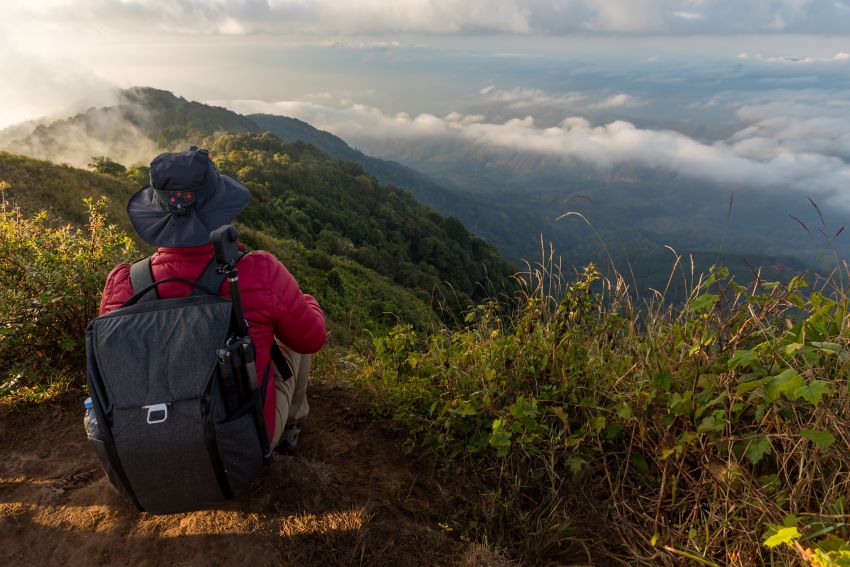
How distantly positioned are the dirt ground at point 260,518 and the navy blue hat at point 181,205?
5.10 feet

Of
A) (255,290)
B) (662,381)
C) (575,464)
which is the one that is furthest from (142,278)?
(662,381)

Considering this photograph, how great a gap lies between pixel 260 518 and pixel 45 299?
2744 millimetres

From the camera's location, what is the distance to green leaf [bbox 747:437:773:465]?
7.09 ft

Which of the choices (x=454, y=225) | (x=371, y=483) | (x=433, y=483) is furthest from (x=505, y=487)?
(x=454, y=225)

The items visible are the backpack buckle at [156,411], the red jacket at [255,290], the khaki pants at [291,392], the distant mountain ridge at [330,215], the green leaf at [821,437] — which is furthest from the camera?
the distant mountain ridge at [330,215]

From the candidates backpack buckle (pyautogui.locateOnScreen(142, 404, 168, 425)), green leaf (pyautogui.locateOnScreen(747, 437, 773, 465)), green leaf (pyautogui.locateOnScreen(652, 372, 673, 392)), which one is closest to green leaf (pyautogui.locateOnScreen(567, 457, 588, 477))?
green leaf (pyautogui.locateOnScreen(652, 372, 673, 392))

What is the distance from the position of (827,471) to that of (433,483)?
208 cm

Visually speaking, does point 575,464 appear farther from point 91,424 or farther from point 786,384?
point 91,424

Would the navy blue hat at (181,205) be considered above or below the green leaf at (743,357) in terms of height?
above

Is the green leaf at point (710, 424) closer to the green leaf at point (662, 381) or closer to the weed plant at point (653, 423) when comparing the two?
the weed plant at point (653, 423)

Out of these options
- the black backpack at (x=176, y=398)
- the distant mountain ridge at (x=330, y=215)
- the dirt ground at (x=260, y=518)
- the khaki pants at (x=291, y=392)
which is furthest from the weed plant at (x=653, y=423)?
the distant mountain ridge at (x=330, y=215)

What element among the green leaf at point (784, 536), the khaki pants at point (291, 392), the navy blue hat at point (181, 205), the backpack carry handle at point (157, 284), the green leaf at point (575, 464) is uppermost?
the navy blue hat at point (181, 205)

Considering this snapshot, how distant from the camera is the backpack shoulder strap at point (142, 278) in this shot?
93.3 inches

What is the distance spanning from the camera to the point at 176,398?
6.67ft
